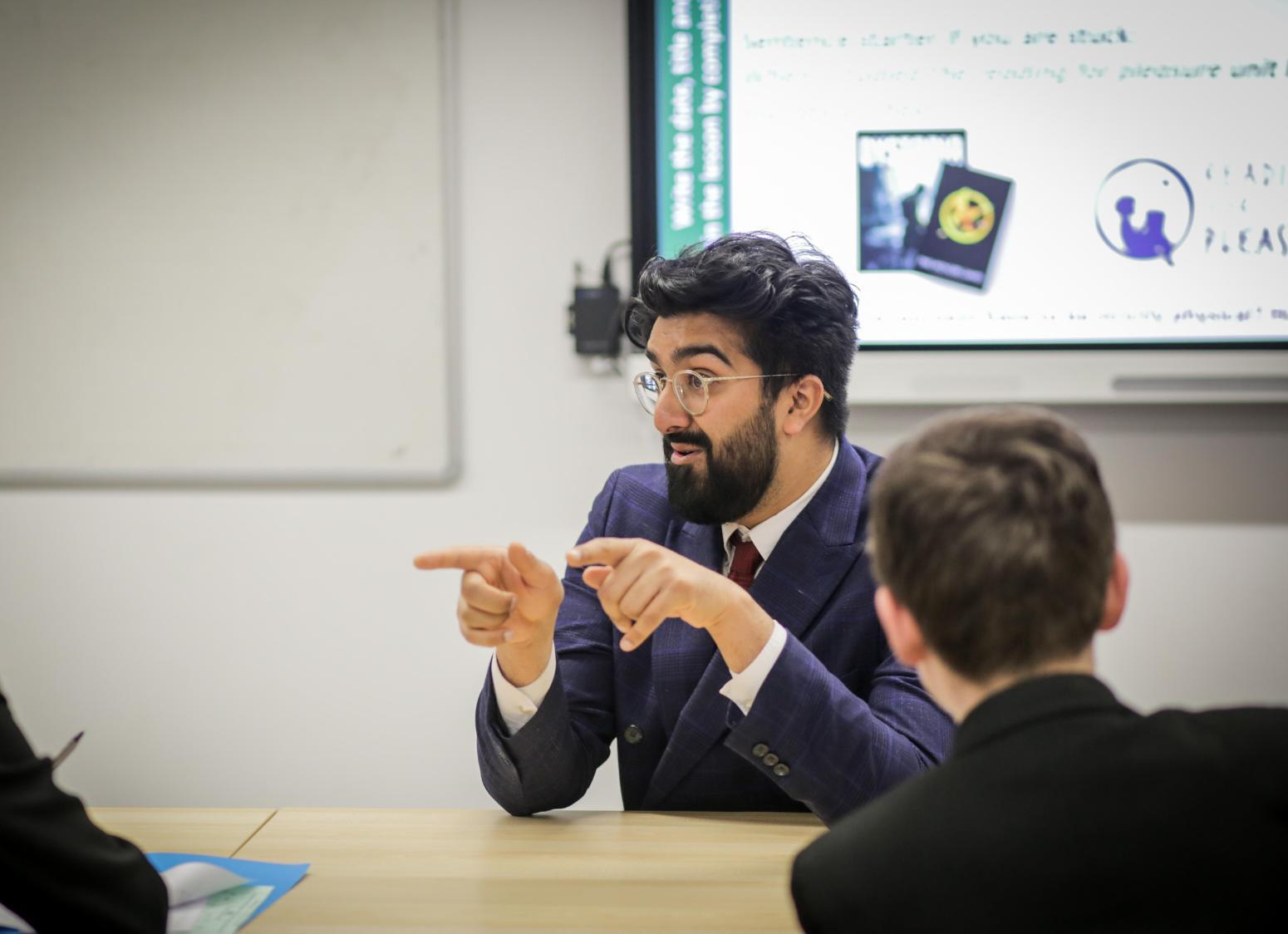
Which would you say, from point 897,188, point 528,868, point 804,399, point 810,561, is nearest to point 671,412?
point 804,399

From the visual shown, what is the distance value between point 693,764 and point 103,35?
220 cm

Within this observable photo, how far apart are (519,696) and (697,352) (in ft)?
1.96

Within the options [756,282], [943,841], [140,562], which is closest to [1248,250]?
[756,282]

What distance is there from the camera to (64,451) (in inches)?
105

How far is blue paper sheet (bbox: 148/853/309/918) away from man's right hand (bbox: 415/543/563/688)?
347 millimetres

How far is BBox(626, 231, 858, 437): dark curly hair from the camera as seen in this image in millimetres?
1717

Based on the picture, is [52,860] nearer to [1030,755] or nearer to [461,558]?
[461,558]

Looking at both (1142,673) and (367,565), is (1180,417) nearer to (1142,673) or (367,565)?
(1142,673)

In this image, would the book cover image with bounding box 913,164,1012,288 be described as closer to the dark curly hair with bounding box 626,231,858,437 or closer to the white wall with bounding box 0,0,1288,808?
the white wall with bounding box 0,0,1288,808

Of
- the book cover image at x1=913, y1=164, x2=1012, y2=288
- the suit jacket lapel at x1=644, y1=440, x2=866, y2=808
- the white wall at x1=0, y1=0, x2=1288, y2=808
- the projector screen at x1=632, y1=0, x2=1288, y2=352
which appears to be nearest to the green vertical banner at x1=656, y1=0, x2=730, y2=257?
the projector screen at x1=632, y1=0, x2=1288, y2=352

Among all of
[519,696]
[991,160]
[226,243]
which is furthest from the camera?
[226,243]

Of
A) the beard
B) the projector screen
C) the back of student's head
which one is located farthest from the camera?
the projector screen

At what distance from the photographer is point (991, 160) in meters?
2.42

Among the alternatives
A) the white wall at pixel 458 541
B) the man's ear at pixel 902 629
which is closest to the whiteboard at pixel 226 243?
the white wall at pixel 458 541
